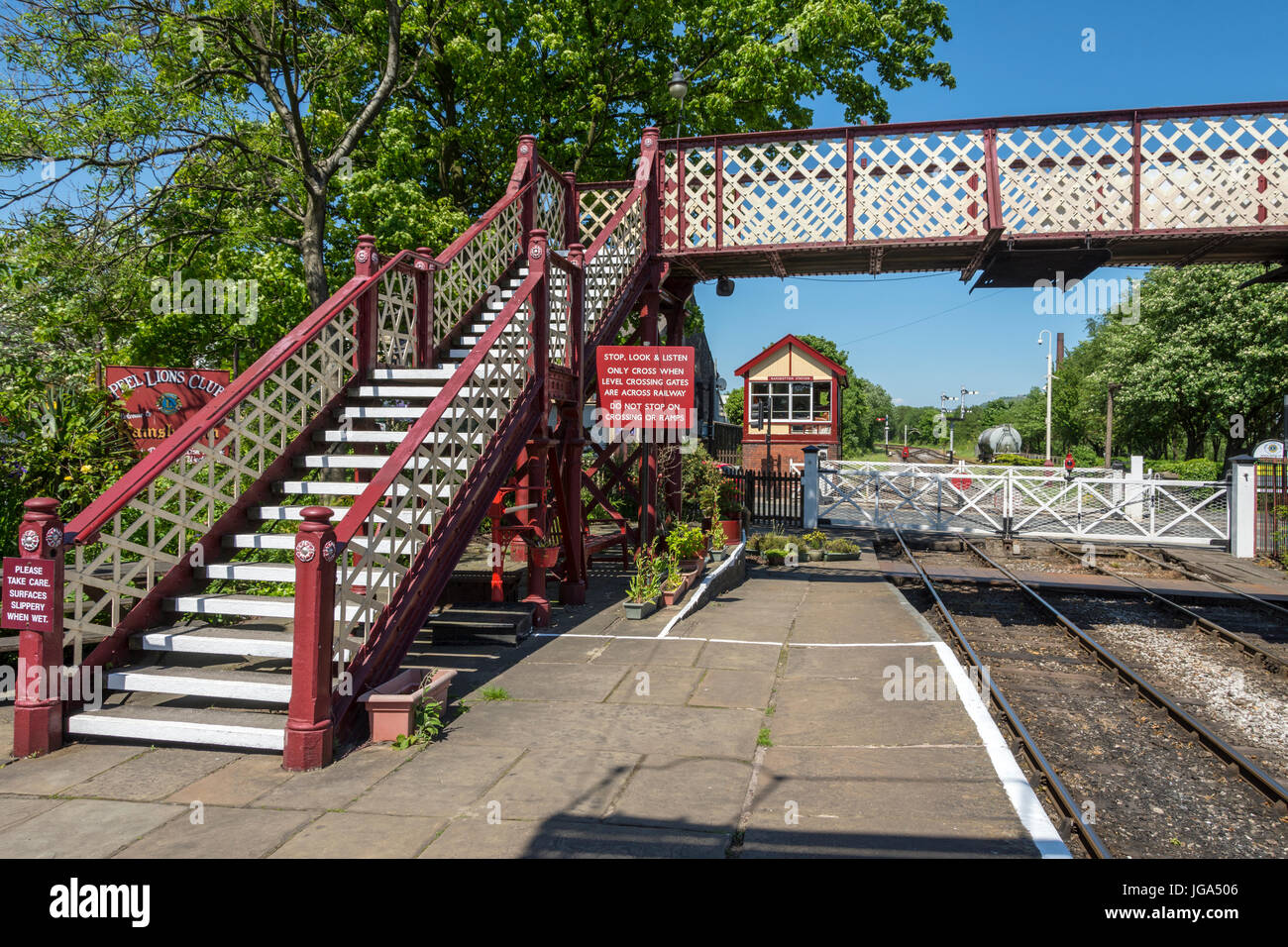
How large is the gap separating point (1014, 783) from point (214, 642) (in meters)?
5.36

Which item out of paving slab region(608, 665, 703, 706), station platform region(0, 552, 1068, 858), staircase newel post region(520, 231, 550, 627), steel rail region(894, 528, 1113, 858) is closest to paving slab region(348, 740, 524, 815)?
station platform region(0, 552, 1068, 858)

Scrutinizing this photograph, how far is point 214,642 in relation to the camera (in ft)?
19.4

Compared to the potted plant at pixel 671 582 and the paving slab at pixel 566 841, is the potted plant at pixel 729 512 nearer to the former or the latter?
the potted plant at pixel 671 582

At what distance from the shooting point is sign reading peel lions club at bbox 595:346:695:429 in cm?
1049

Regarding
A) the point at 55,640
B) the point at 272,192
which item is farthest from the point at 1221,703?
the point at 272,192

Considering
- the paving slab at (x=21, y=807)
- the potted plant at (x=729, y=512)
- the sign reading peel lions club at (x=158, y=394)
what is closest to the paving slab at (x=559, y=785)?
the paving slab at (x=21, y=807)

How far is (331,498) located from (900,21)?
63.5ft

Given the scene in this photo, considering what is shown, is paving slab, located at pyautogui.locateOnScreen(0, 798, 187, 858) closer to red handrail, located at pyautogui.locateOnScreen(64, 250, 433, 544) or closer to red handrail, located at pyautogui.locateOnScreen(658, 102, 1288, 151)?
red handrail, located at pyautogui.locateOnScreen(64, 250, 433, 544)

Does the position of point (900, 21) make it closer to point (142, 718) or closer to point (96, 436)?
point (96, 436)

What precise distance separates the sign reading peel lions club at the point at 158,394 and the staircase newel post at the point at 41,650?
7.44 m

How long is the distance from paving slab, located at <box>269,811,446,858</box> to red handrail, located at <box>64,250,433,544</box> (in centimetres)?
270

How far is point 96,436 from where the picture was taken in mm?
9664

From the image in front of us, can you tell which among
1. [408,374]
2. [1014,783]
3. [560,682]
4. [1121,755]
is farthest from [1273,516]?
[408,374]
